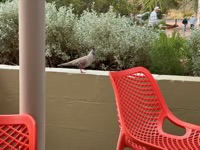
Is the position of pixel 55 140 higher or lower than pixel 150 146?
lower

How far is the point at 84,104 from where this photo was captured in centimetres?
317

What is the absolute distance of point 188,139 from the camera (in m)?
2.36

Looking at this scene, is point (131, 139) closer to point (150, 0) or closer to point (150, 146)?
point (150, 146)

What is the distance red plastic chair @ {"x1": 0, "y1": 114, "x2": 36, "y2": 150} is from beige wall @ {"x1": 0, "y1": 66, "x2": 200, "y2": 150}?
5.25ft

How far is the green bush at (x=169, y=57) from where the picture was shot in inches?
137

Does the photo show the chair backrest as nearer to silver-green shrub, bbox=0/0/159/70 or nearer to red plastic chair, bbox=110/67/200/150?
red plastic chair, bbox=110/67/200/150

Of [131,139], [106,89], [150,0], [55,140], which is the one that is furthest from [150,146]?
[150,0]

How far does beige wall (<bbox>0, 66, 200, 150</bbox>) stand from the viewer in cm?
301

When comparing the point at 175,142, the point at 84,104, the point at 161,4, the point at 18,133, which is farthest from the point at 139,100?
the point at 161,4

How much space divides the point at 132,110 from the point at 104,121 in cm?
73

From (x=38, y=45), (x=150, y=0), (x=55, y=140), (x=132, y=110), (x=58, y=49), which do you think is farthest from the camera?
(x=150, y=0)

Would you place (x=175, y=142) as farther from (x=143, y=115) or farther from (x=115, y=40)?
(x=115, y=40)

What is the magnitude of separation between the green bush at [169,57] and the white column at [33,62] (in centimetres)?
160

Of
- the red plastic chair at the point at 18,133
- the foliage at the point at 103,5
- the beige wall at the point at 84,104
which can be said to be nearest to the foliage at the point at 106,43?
the beige wall at the point at 84,104
